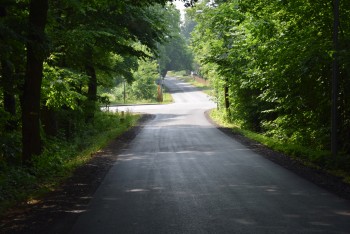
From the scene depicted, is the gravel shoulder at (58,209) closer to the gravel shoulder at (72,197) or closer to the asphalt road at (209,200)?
the gravel shoulder at (72,197)

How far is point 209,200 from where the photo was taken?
7.74m

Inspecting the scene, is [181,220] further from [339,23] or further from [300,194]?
[339,23]

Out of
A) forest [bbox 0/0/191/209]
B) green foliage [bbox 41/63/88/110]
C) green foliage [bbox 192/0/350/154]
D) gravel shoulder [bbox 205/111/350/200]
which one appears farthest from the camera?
green foliage [bbox 41/63/88/110]

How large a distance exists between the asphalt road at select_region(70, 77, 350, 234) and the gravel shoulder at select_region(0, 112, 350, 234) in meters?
0.26

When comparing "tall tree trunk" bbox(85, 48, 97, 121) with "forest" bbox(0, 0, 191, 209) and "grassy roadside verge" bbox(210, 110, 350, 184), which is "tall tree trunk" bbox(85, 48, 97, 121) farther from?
"grassy roadside verge" bbox(210, 110, 350, 184)

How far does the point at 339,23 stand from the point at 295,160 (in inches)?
178

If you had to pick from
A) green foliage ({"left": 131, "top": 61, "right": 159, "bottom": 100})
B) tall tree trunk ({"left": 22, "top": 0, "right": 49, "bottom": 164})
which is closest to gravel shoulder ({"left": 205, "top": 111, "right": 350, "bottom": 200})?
tall tree trunk ({"left": 22, "top": 0, "right": 49, "bottom": 164})

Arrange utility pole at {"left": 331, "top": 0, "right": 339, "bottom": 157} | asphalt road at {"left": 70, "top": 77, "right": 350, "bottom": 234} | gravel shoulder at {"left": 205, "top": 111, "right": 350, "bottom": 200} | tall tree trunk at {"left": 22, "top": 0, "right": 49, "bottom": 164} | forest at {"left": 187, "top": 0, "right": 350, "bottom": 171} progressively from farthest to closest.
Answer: forest at {"left": 187, "top": 0, "right": 350, "bottom": 171}, utility pole at {"left": 331, "top": 0, "right": 339, "bottom": 157}, tall tree trunk at {"left": 22, "top": 0, "right": 49, "bottom": 164}, gravel shoulder at {"left": 205, "top": 111, "right": 350, "bottom": 200}, asphalt road at {"left": 70, "top": 77, "right": 350, "bottom": 234}

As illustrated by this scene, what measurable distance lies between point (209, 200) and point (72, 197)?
2.94 m

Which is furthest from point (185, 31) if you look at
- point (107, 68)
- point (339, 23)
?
point (339, 23)

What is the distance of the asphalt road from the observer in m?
6.19

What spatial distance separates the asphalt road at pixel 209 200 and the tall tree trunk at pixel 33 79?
2505 millimetres

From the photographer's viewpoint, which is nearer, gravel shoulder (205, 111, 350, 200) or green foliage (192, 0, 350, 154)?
gravel shoulder (205, 111, 350, 200)

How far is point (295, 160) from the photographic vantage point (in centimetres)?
1271
